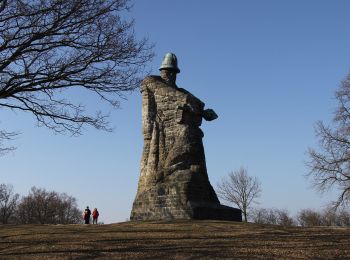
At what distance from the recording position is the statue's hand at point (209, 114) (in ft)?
78.4

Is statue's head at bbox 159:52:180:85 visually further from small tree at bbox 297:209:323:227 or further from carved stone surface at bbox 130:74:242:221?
small tree at bbox 297:209:323:227

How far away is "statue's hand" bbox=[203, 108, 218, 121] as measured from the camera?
23.9 m

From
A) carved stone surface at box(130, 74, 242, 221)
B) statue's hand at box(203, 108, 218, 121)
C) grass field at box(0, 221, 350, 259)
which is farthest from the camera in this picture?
statue's hand at box(203, 108, 218, 121)

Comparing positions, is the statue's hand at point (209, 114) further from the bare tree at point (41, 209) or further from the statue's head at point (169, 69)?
the bare tree at point (41, 209)

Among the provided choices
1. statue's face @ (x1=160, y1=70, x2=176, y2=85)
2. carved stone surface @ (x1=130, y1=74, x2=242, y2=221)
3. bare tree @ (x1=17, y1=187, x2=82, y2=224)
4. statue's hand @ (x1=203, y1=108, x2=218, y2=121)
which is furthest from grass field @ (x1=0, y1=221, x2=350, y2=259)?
bare tree @ (x1=17, y1=187, x2=82, y2=224)

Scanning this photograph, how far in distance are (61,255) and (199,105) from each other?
13.8m

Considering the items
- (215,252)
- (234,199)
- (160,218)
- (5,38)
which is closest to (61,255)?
(215,252)

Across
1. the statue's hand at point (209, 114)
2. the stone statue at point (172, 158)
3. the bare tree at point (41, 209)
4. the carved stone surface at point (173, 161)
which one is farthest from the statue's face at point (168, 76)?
the bare tree at point (41, 209)

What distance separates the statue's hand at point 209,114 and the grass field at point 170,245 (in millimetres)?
9077

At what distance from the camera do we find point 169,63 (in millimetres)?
24750

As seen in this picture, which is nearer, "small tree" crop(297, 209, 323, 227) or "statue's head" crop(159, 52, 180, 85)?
"statue's head" crop(159, 52, 180, 85)

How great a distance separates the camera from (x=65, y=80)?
13.2 metres

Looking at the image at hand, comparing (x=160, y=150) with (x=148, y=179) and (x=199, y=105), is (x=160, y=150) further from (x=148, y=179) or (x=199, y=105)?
(x=199, y=105)

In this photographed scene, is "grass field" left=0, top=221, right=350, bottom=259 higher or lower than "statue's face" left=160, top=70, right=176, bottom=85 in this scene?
lower
